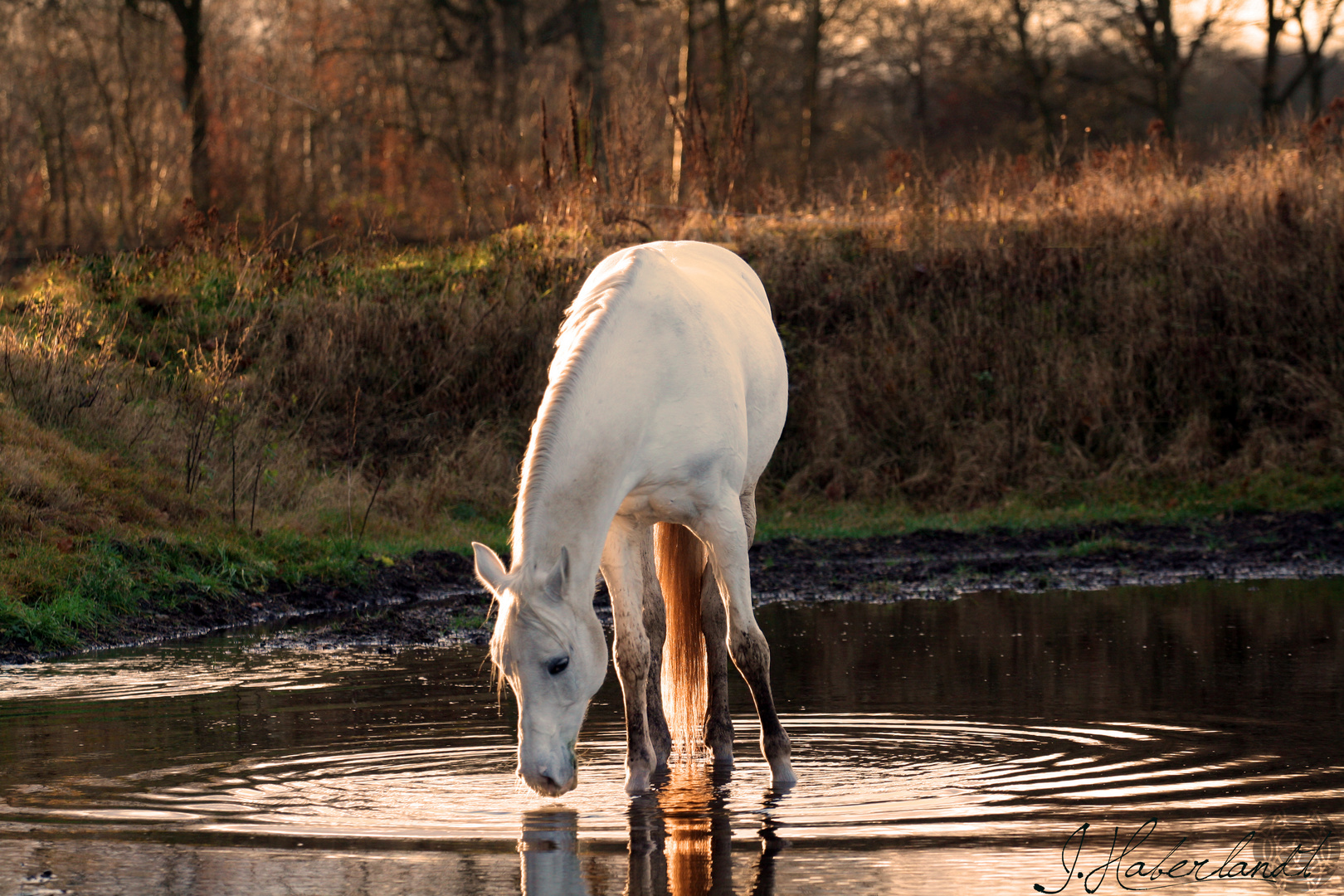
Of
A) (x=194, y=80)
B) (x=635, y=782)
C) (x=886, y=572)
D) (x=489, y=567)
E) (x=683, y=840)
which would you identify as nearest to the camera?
(x=683, y=840)

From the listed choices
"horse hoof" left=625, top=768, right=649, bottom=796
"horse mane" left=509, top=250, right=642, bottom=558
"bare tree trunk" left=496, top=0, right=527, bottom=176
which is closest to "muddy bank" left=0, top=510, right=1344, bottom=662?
"horse hoof" left=625, top=768, right=649, bottom=796

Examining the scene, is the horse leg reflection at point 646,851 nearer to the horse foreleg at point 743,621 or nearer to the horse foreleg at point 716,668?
the horse foreleg at point 743,621

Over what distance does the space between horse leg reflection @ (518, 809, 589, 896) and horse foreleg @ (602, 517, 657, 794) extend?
0.71m

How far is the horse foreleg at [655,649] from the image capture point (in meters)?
5.80

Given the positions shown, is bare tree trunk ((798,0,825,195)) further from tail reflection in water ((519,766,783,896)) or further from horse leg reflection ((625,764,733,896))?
tail reflection in water ((519,766,783,896))

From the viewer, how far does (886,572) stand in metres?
11.2

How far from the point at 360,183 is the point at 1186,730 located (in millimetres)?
34098

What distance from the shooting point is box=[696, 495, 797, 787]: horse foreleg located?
5312mm

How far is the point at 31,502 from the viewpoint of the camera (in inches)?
399

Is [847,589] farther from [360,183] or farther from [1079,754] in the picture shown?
[360,183]

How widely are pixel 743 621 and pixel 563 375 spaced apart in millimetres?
1292

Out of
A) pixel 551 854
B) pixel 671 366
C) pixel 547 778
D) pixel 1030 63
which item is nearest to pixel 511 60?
pixel 1030 63

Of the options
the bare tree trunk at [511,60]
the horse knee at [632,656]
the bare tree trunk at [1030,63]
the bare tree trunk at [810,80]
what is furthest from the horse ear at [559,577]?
the bare tree trunk at [1030,63]

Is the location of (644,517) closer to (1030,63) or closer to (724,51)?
(724,51)
